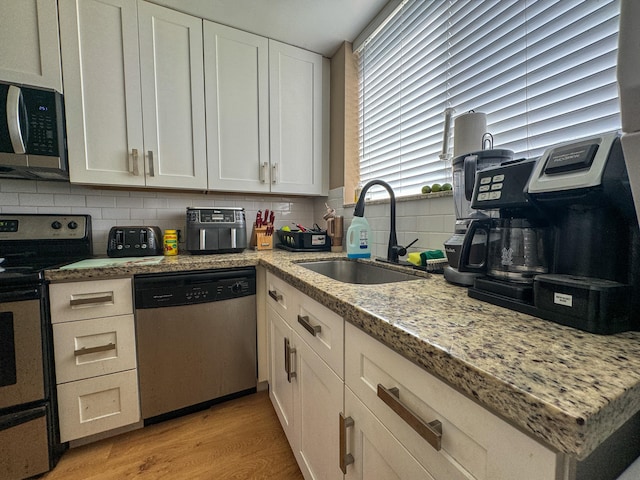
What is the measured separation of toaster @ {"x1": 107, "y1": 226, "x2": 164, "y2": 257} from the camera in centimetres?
157

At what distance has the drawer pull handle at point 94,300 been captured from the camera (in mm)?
1223

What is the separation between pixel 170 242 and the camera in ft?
5.77

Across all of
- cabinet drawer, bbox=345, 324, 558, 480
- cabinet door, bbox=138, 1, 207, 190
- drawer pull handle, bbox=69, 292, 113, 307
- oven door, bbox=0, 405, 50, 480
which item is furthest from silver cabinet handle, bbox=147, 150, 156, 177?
cabinet drawer, bbox=345, 324, 558, 480

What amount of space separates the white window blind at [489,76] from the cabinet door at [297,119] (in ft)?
1.41

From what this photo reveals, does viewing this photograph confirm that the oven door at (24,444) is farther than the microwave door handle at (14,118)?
No

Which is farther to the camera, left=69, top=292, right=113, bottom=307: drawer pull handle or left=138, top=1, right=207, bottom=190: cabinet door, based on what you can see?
left=138, top=1, right=207, bottom=190: cabinet door

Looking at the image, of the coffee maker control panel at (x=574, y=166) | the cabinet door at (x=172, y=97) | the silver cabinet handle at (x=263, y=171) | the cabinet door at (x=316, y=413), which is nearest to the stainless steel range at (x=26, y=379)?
the cabinet door at (x=172, y=97)

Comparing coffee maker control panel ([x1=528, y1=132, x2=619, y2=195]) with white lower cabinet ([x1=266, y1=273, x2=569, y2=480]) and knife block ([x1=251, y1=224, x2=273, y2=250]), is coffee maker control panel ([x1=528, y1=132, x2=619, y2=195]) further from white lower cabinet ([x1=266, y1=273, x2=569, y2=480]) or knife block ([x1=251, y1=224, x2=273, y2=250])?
knife block ([x1=251, y1=224, x2=273, y2=250])

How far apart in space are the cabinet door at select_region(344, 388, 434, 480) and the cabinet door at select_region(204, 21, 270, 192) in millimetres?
1565

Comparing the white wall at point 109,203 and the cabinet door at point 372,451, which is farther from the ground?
the white wall at point 109,203

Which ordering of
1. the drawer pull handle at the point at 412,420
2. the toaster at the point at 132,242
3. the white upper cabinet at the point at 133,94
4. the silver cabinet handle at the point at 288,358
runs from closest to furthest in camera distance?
the drawer pull handle at the point at 412,420, the silver cabinet handle at the point at 288,358, the white upper cabinet at the point at 133,94, the toaster at the point at 132,242

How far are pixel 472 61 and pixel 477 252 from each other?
0.90 m

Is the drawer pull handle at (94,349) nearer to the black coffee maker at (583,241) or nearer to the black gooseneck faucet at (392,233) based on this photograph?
the black gooseneck faucet at (392,233)

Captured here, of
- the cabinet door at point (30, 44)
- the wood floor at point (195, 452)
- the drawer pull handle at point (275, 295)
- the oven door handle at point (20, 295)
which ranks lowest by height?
the wood floor at point (195, 452)
